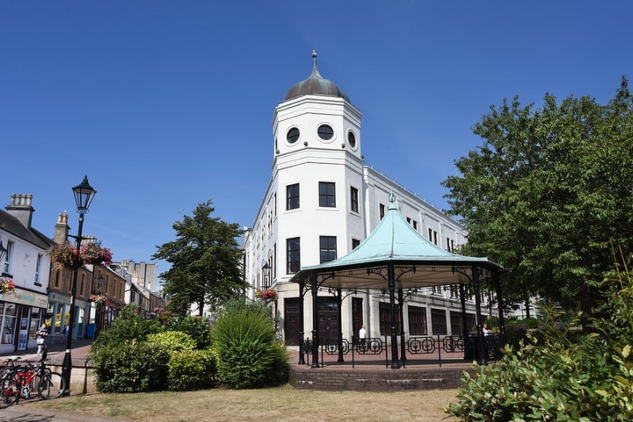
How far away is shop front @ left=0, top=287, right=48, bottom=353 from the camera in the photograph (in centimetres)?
2770

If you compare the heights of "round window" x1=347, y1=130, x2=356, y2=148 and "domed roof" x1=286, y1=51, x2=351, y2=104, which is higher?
"domed roof" x1=286, y1=51, x2=351, y2=104

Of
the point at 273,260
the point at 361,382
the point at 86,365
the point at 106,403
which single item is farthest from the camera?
the point at 273,260

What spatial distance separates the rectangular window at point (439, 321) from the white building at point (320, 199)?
904 centimetres

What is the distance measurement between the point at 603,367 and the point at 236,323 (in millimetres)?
11994

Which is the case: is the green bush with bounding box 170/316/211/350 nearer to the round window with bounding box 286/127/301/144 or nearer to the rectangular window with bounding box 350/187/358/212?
the rectangular window with bounding box 350/187/358/212

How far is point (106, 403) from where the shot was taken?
11867 millimetres

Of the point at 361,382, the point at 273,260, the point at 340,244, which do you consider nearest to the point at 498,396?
the point at 361,382

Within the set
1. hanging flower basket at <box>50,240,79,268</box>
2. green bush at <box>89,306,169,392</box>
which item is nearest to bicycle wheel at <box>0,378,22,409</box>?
green bush at <box>89,306,169,392</box>

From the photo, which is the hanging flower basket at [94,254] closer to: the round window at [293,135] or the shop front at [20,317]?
the shop front at [20,317]

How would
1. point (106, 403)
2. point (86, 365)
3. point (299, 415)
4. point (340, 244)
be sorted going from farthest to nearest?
1. point (340, 244)
2. point (86, 365)
3. point (106, 403)
4. point (299, 415)

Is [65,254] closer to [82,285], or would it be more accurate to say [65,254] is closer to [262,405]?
[262,405]

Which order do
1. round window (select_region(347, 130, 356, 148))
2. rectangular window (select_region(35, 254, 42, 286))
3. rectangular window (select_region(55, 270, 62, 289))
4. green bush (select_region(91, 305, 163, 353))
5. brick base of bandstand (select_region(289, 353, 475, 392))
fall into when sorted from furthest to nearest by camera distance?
1. rectangular window (select_region(55, 270, 62, 289))
2. round window (select_region(347, 130, 356, 148))
3. rectangular window (select_region(35, 254, 42, 286))
4. green bush (select_region(91, 305, 163, 353))
5. brick base of bandstand (select_region(289, 353, 475, 392))

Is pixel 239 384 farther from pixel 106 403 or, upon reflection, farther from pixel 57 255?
pixel 57 255

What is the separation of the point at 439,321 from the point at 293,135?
20.7 meters
